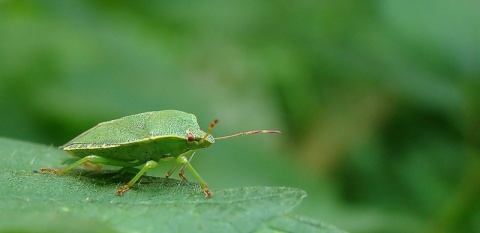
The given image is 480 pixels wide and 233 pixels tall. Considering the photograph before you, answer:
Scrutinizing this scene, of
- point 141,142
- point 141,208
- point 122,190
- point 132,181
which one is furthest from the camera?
point 141,142

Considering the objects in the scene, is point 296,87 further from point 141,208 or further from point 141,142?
point 141,208

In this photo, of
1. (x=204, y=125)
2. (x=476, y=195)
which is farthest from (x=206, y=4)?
(x=476, y=195)

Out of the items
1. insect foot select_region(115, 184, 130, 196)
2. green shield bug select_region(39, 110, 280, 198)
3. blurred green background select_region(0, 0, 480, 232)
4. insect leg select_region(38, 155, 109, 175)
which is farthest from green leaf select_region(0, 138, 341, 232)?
blurred green background select_region(0, 0, 480, 232)

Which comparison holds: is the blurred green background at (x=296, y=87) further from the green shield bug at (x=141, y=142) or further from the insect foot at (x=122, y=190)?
the insect foot at (x=122, y=190)

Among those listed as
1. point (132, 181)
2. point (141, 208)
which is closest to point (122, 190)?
point (132, 181)

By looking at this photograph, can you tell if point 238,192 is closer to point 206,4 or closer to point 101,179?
point 101,179

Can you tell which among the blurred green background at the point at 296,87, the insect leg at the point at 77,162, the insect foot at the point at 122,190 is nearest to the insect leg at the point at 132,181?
the insect foot at the point at 122,190
